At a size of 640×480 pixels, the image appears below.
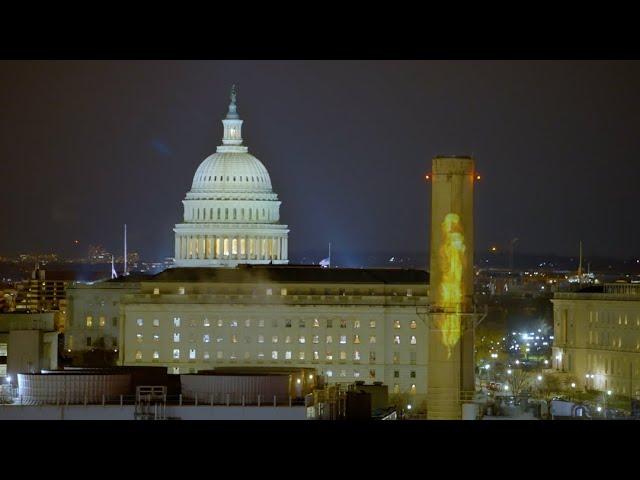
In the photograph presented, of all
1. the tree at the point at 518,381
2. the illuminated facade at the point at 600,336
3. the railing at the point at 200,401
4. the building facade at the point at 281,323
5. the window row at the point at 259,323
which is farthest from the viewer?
the window row at the point at 259,323

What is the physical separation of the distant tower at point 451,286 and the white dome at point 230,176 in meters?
84.8

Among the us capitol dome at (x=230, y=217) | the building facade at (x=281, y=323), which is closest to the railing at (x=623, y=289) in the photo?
the building facade at (x=281, y=323)

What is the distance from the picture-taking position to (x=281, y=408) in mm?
47000

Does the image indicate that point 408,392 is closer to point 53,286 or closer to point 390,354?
point 390,354

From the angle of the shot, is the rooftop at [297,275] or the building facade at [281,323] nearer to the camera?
the building facade at [281,323]

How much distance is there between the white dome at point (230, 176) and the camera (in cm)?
14950

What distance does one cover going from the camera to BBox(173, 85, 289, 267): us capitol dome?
146625 mm

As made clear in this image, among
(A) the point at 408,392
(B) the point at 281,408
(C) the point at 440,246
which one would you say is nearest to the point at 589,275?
(A) the point at 408,392

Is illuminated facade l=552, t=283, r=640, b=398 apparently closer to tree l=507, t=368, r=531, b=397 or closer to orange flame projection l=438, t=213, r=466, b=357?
tree l=507, t=368, r=531, b=397

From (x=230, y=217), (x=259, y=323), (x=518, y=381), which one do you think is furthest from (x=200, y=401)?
(x=230, y=217)

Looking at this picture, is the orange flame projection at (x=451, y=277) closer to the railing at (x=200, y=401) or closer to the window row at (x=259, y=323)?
the railing at (x=200, y=401)

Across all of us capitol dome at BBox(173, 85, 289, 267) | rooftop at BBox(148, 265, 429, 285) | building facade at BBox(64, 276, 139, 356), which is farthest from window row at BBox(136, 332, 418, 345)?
us capitol dome at BBox(173, 85, 289, 267)

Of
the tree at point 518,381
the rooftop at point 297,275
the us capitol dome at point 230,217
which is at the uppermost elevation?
the us capitol dome at point 230,217
